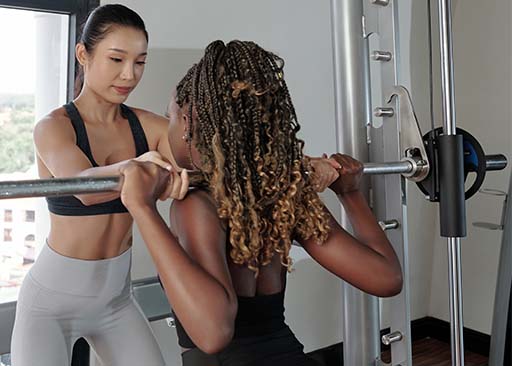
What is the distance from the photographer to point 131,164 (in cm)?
105

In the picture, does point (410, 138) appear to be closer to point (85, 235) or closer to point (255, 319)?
point (255, 319)

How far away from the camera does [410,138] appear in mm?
1452

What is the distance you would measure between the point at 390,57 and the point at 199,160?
0.66 metres

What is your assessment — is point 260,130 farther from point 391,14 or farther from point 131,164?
point 391,14

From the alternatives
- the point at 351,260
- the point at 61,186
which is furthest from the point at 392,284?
the point at 61,186

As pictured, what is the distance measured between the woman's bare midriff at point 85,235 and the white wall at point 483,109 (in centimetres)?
227

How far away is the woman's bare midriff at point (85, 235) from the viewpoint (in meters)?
1.60

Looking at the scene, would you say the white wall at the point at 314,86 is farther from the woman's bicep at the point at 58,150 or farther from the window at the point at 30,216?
the woman's bicep at the point at 58,150

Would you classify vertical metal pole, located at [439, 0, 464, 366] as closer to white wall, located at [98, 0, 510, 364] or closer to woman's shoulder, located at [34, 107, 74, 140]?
woman's shoulder, located at [34, 107, 74, 140]

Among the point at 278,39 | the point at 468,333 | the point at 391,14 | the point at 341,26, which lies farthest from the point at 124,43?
the point at 468,333

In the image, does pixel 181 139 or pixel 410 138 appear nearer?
pixel 181 139

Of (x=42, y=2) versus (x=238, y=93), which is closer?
(x=238, y=93)

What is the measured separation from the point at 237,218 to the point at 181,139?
0.73ft

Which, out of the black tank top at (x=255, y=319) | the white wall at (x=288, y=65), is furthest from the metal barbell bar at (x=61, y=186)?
the white wall at (x=288, y=65)
